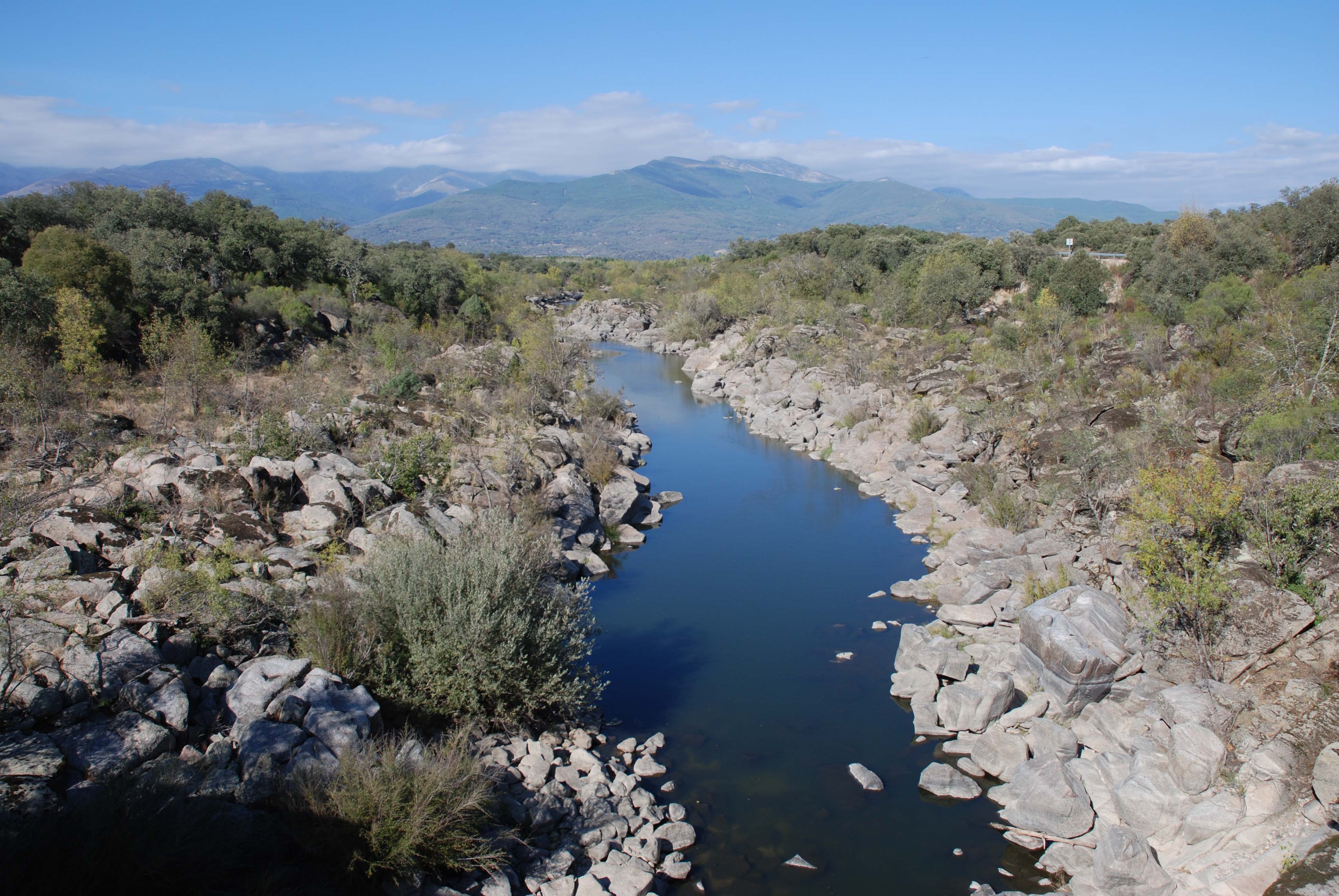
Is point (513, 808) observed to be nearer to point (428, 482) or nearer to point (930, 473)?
point (428, 482)

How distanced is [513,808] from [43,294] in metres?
21.6

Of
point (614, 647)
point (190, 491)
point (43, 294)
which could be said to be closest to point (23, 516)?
point (190, 491)

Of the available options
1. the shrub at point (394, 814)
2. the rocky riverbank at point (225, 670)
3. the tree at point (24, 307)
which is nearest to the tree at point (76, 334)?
the tree at point (24, 307)

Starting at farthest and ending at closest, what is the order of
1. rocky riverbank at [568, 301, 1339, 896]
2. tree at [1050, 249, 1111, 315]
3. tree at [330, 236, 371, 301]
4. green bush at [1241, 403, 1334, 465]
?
tree at [330, 236, 371, 301] → tree at [1050, 249, 1111, 315] → green bush at [1241, 403, 1334, 465] → rocky riverbank at [568, 301, 1339, 896]

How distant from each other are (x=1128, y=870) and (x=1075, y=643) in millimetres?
3849

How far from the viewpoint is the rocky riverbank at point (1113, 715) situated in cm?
879

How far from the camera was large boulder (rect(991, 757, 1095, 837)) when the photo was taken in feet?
32.2

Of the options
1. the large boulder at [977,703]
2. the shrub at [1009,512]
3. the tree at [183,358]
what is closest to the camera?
the large boulder at [977,703]

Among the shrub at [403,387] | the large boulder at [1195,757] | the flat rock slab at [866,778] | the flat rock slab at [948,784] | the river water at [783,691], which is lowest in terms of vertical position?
the river water at [783,691]

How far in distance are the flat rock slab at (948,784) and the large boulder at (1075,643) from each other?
2.15 meters

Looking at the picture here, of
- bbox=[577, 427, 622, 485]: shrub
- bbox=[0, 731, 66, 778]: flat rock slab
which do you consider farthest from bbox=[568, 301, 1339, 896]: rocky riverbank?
bbox=[0, 731, 66, 778]: flat rock slab

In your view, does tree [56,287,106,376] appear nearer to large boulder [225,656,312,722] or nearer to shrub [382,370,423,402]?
shrub [382,370,423,402]

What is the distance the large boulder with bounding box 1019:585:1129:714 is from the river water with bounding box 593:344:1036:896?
238 cm

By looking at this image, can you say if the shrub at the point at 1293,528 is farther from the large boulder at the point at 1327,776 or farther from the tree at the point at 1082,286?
the tree at the point at 1082,286
